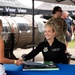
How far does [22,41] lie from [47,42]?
274 inches

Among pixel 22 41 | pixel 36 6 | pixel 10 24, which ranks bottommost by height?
pixel 22 41

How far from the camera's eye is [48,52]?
3.82m

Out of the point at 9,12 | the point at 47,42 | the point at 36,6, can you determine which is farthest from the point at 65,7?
the point at 47,42

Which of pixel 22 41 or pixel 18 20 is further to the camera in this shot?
pixel 18 20

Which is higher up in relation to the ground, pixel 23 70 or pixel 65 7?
pixel 65 7

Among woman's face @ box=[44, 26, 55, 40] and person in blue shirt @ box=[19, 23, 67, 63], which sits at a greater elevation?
woman's face @ box=[44, 26, 55, 40]

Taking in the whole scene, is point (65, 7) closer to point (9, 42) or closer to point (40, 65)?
point (9, 42)

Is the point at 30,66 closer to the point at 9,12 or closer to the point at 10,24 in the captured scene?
the point at 10,24

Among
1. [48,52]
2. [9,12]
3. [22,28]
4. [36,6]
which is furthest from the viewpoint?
[9,12]

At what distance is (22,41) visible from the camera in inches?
425

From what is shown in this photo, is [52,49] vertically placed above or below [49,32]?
below

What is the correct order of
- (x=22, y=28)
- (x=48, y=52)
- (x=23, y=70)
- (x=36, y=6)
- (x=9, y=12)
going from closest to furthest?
(x=23, y=70), (x=48, y=52), (x=36, y=6), (x=22, y=28), (x=9, y=12)

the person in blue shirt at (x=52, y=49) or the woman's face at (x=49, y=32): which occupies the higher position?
the woman's face at (x=49, y=32)

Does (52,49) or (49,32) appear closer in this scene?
(49,32)
